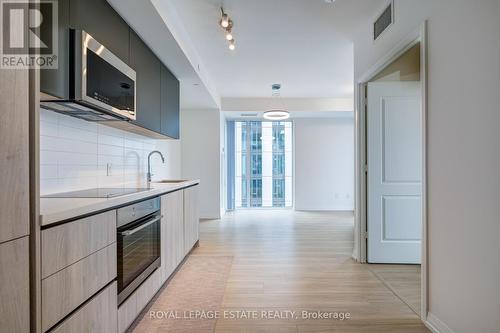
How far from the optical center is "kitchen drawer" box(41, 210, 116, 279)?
1217mm

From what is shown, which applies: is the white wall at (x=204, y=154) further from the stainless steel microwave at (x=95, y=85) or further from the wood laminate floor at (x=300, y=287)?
the stainless steel microwave at (x=95, y=85)

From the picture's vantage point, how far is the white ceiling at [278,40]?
2.78 metres

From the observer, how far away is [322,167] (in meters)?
7.62

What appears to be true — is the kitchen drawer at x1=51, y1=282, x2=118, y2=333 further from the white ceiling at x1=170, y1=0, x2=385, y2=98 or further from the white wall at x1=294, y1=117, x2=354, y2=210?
the white wall at x1=294, y1=117, x2=354, y2=210

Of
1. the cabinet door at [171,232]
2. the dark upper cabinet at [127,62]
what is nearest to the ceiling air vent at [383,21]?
the dark upper cabinet at [127,62]

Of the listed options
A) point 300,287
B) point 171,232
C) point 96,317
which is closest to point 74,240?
point 96,317

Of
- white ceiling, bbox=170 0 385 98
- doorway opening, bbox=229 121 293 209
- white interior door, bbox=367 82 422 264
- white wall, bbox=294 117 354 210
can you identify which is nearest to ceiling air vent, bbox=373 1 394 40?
white ceiling, bbox=170 0 385 98

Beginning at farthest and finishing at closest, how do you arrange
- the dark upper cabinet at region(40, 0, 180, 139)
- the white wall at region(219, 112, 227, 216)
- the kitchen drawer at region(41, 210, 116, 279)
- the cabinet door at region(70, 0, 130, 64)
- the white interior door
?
1. the white wall at region(219, 112, 227, 216)
2. the white interior door
3. the cabinet door at region(70, 0, 130, 64)
4. the dark upper cabinet at region(40, 0, 180, 139)
5. the kitchen drawer at region(41, 210, 116, 279)

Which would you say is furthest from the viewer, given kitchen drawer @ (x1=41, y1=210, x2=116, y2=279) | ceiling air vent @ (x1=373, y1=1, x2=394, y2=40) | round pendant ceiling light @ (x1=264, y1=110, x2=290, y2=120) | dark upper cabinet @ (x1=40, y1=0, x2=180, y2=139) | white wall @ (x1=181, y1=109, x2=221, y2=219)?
white wall @ (x1=181, y1=109, x2=221, y2=219)

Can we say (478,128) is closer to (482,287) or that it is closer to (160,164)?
(482,287)

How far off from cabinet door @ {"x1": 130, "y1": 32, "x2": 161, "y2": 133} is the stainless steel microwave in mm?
227

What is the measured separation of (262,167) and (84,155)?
18.8 feet

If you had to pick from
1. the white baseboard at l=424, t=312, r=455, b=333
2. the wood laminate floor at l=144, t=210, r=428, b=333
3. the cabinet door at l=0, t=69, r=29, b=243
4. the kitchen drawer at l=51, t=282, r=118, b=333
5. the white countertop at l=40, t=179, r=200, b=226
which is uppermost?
the cabinet door at l=0, t=69, r=29, b=243

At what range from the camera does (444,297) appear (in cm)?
191
